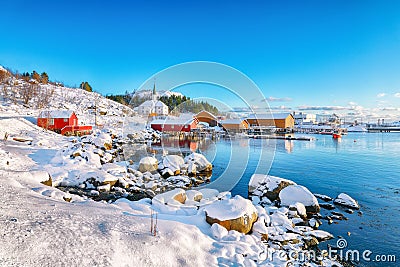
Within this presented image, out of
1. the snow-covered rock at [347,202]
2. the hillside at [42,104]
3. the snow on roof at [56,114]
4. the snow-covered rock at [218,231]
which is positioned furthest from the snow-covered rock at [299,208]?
the hillside at [42,104]

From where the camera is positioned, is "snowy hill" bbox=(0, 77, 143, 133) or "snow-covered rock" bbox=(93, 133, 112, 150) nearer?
"snow-covered rock" bbox=(93, 133, 112, 150)

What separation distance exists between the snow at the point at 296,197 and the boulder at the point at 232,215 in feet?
10.4

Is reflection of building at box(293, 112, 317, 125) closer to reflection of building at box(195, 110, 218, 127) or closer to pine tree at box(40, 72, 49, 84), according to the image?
pine tree at box(40, 72, 49, 84)

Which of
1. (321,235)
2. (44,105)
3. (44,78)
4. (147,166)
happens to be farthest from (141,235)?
(44,78)

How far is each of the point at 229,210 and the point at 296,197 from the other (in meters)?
4.15

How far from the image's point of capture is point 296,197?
27.1 feet

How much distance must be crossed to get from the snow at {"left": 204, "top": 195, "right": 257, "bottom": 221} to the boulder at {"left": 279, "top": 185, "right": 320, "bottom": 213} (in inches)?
127

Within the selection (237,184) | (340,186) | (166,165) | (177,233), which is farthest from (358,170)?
(177,233)

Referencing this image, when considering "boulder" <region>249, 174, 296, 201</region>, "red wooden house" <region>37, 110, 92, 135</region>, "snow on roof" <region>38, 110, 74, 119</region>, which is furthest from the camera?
"snow on roof" <region>38, 110, 74, 119</region>

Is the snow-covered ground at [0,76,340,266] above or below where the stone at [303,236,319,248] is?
above

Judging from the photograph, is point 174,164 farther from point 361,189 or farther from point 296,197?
point 361,189

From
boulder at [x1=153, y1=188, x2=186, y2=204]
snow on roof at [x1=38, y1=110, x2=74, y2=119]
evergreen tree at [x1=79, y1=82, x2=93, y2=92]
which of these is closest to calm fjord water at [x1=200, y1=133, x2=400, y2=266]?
boulder at [x1=153, y1=188, x2=186, y2=204]

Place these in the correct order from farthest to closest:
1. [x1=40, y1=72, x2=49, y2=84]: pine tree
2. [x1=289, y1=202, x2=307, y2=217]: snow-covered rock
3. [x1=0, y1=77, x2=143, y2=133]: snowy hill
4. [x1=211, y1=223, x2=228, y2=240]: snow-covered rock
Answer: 1. [x1=40, y1=72, x2=49, y2=84]: pine tree
2. [x1=0, y1=77, x2=143, y2=133]: snowy hill
3. [x1=289, y1=202, x2=307, y2=217]: snow-covered rock
4. [x1=211, y1=223, x2=228, y2=240]: snow-covered rock

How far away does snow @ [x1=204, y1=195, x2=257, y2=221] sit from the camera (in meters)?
5.18
